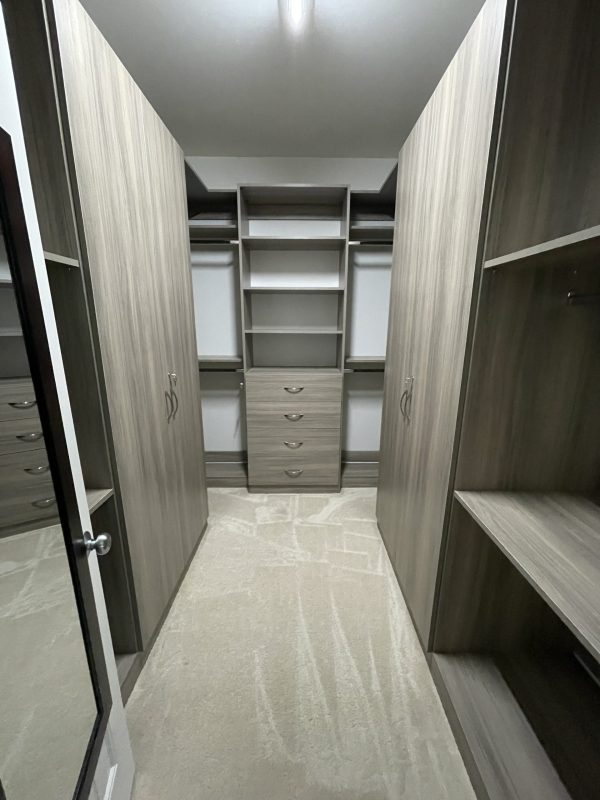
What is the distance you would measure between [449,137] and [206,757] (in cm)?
226

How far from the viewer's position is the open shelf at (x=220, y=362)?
2.71 meters

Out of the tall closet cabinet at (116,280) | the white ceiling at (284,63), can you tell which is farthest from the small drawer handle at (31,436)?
the white ceiling at (284,63)

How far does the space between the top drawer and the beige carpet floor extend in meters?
1.04

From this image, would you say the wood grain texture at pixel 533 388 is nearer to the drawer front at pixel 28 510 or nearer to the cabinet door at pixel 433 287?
the cabinet door at pixel 433 287

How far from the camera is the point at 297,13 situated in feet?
4.54

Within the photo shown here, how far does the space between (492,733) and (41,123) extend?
7.41ft

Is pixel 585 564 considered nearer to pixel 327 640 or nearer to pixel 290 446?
pixel 327 640

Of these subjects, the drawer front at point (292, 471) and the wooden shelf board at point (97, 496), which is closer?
the wooden shelf board at point (97, 496)

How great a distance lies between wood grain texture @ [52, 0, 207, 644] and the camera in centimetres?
102

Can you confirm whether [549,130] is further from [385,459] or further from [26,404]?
[385,459]

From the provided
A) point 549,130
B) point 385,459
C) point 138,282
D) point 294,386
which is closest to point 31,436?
point 138,282

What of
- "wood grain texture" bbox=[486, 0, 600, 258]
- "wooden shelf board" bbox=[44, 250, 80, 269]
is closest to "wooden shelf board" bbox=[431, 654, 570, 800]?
"wood grain texture" bbox=[486, 0, 600, 258]

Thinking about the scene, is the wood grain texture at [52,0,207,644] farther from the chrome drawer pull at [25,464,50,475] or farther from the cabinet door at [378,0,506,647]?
the cabinet door at [378,0,506,647]

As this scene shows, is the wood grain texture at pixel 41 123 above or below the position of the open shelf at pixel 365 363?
above
